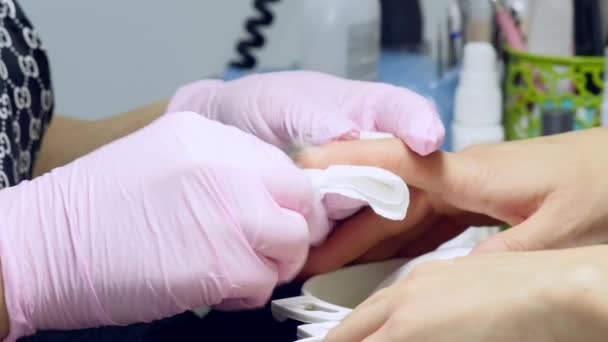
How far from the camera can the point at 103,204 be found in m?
0.50

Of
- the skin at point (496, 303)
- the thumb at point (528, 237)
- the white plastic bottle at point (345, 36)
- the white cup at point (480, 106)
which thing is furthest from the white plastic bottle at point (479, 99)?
the skin at point (496, 303)

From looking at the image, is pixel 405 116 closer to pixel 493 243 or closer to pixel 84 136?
pixel 493 243

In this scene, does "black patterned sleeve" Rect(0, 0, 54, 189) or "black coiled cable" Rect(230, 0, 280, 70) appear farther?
"black coiled cable" Rect(230, 0, 280, 70)

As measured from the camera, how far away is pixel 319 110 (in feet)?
2.04

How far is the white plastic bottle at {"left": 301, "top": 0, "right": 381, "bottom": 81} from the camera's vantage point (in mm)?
950

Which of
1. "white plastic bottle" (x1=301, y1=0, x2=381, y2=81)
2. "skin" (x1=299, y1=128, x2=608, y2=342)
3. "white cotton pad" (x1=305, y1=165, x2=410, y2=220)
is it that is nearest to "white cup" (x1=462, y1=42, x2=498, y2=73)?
"white plastic bottle" (x1=301, y1=0, x2=381, y2=81)

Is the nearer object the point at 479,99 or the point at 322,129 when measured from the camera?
the point at 322,129

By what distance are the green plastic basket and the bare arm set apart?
0.39 m

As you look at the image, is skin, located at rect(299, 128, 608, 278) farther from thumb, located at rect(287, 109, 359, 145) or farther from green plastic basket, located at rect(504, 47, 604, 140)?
green plastic basket, located at rect(504, 47, 604, 140)

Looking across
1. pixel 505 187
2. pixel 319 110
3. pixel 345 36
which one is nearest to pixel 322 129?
pixel 319 110

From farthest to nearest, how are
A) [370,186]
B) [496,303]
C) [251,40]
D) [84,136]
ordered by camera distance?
[251,40] → [84,136] → [370,186] → [496,303]

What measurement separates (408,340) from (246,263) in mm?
126

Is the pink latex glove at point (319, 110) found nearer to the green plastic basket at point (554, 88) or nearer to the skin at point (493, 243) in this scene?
the skin at point (493, 243)

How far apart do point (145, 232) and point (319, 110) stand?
7.2 inches
